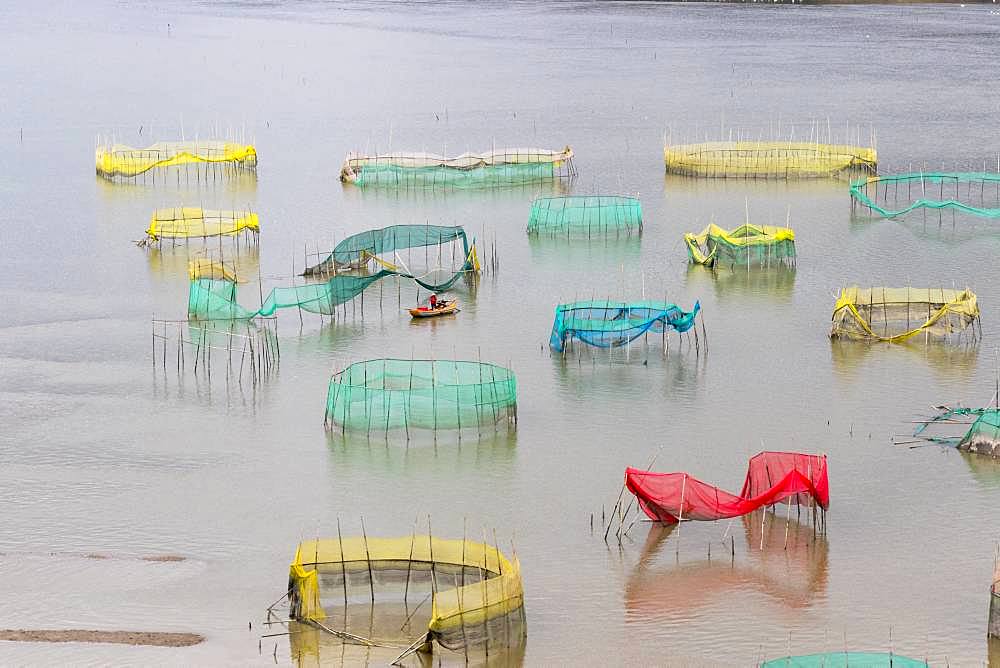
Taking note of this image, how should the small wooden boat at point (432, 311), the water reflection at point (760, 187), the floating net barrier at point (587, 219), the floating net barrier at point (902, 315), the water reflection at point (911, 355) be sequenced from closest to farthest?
1. the water reflection at point (911, 355)
2. the floating net barrier at point (902, 315)
3. the small wooden boat at point (432, 311)
4. the floating net barrier at point (587, 219)
5. the water reflection at point (760, 187)

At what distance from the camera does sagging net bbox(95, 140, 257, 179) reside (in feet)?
135

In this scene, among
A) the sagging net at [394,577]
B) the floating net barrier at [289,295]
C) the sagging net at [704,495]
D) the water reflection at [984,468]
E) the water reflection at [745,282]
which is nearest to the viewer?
the sagging net at [394,577]

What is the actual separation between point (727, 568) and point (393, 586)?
13.0ft

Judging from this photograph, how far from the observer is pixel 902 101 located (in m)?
57.0

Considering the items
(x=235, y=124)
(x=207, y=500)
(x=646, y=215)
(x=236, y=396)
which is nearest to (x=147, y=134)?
(x=235, y=124)

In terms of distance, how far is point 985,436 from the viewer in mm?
21250

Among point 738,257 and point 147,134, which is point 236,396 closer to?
point 738,257

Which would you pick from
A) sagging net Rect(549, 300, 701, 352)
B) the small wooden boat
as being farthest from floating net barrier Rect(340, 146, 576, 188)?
sagging net Rect(549, 300, 701, 352)

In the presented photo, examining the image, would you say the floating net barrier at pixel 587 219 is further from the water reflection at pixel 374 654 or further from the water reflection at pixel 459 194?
the water reflection at pixel 374 654

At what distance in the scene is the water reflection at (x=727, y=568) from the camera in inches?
680

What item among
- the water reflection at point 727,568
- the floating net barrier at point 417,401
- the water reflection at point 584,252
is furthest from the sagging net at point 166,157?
the water reflection at point 727,568

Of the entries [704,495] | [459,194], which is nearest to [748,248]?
[459,194]

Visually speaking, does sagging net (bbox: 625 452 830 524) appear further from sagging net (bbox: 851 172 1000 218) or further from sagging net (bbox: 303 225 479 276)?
sagging net (bbox: 851 172 1000 218)

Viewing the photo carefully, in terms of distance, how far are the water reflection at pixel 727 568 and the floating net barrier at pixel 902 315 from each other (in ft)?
26.1
